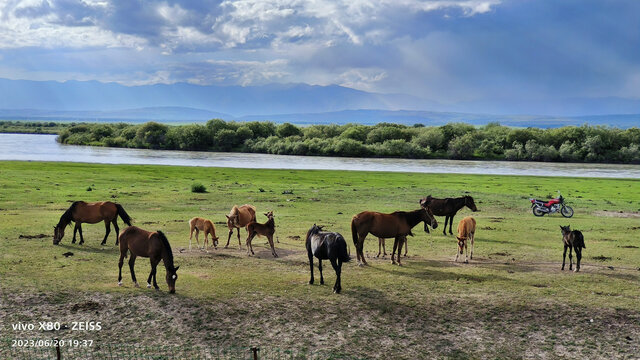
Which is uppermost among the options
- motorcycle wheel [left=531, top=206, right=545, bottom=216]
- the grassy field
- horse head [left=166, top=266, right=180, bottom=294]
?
motorcycle wheel [left=531, top=206, right=545, bottom=216]

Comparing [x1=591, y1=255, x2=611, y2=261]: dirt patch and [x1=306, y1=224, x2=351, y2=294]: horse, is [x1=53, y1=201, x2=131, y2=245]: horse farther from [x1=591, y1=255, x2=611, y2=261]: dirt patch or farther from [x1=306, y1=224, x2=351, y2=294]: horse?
[x1=591, y1=255, x2=611, y2=261]: dirt patch

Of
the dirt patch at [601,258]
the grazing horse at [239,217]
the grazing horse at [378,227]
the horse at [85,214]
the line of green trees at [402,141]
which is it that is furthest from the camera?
the line of green trees at [402,141]

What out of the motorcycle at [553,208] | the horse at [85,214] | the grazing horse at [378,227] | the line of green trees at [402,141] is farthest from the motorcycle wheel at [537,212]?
the line of green trees at [402,141]

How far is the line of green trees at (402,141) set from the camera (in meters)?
112

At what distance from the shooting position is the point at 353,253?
18484mm

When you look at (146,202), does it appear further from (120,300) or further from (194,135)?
(194,135)

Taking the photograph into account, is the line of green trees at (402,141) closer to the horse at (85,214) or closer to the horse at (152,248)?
the horse at (85,214)

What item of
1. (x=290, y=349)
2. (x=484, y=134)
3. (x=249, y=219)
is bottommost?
A: (x=290, y=349)

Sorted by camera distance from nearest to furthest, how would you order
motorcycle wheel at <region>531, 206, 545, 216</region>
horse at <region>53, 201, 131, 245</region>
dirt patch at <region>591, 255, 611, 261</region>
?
dirt patch at <region>591, 255, 611, 261</region> < horse at <region>53, 201, 131, 245</region> < motorcycle wheel at <region>531, 206, 545, 216</region>

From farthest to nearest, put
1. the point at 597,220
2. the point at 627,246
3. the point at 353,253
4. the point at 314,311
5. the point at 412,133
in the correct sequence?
the point at 412,133
the point at 597,220
the point at 627,246
the point at 353,253
the point at 314,311

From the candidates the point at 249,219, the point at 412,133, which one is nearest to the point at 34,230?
the point at 249,219

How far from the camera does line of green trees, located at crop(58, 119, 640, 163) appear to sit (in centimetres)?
11175

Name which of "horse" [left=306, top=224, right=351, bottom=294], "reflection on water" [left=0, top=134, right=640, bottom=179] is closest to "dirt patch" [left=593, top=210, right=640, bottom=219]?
"horse" [left=306, top=224, right=351, bottom=294]

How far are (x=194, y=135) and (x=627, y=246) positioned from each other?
128m
